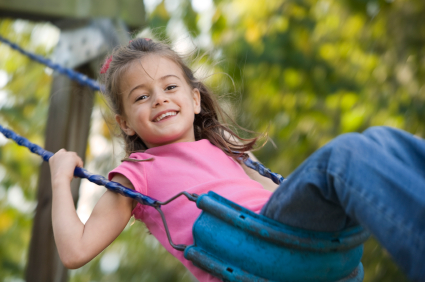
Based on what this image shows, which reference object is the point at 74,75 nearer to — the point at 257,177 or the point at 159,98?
the point at 159,98

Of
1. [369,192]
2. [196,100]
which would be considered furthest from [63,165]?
[369,192]

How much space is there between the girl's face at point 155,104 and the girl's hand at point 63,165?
0.62 feet

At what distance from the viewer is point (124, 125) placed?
1335 millimetres

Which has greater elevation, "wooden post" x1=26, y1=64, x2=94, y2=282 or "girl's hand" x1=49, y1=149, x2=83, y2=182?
"girl's hand" x1=49, y1=149, x2=83, y2=182

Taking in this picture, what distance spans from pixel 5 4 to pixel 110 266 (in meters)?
2.06

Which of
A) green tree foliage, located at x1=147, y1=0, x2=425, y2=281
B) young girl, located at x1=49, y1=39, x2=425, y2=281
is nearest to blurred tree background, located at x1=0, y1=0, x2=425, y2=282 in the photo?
green tree foliage, located at x1=147, y1=0, x2=425, y2=281

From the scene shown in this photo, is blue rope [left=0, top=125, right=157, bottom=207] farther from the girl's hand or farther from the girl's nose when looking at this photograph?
the girl's nose

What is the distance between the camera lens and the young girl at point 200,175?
744mm

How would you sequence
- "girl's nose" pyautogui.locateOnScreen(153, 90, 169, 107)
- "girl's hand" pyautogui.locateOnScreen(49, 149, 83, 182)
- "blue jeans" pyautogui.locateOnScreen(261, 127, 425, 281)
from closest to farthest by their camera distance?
"blue jeans" pyautogui.locateOnScreen(261, 127, 425, 281) < "girl's hand" pyautogui.locateOnScreen(49, 149, 83, 182) < "girl's nose" pyautogui.locateOnScreen(153, 90, 169, 107)

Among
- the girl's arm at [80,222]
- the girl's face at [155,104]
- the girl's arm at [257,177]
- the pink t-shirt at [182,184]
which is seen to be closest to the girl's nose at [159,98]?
the girl's face at [155,104]

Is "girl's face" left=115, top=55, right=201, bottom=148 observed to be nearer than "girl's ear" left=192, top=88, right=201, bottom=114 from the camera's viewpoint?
Yes

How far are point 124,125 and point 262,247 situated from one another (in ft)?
2.03

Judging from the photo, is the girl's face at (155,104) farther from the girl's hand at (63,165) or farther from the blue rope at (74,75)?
the blue rope at (74,75)

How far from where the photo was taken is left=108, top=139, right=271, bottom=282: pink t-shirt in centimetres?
104
